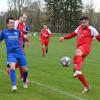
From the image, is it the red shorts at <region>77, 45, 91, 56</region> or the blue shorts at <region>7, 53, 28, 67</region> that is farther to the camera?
the red shorts at <region>77, 45, 91, 56</region>

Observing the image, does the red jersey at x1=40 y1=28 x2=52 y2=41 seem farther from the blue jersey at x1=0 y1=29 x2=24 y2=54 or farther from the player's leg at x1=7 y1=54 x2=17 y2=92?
the player's leg at x1=7 y1=54 x2=17 y2=92

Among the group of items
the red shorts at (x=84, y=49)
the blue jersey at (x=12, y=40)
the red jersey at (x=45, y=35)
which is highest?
the blue jersey at (x=12, y=40)

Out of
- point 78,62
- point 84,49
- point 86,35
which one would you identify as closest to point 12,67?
point 78,62

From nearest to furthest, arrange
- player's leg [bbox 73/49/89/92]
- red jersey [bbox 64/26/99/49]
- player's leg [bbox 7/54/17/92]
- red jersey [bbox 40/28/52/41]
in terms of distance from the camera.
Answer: player's leg [bbox 7/54/17/92] < player's leg [bbox 73/49/89/92] < red jersey [bbox 64/26/99/49] < red jersey [bbox 40/28/52/41]

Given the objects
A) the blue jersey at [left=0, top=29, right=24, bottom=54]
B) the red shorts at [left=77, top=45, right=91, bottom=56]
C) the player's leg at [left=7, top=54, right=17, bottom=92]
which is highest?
the blue jersey at [left=0, top=29, right=24, bottom=54]

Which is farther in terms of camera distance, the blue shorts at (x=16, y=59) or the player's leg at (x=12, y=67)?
the blue shorts at (x=16, y=59)

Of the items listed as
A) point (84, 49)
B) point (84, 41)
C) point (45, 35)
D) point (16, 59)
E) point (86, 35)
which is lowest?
point (45, 35)

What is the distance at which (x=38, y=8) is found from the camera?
394 ft

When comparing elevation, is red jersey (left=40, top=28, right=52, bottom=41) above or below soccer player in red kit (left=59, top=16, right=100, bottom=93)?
below

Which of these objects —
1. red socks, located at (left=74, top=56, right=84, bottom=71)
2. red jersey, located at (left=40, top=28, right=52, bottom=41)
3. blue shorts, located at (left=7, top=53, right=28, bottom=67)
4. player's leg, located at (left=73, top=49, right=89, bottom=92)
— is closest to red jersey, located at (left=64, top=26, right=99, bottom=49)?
player's leg, located at (left=73, top=49, right=89, bottom=92)

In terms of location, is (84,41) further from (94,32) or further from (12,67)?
(12,67)

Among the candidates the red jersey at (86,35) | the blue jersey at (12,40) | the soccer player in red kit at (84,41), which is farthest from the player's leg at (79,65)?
the blue jersey at (12,40)

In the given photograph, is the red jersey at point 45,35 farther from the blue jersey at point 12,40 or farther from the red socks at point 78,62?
the red socks at point 78,62

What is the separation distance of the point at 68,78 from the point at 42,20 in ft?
322
